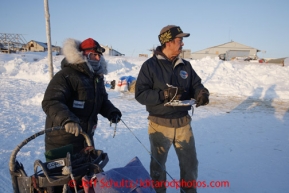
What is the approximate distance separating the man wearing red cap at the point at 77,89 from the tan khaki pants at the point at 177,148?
0.83 metres

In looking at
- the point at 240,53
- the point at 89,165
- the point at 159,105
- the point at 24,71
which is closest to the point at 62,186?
the point at 89,165

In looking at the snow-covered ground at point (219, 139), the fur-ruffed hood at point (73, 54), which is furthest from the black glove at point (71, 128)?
the snow-covered ground at point (219, 139)

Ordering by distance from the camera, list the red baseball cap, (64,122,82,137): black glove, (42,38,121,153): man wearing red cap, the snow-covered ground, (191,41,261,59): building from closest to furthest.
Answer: (64,122,82,137): black glove < (42,38,121,153): man wearing red cap < the red baseball cap < the snow-covered ground < (191,41,261,59): building

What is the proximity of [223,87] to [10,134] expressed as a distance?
11.3 meters

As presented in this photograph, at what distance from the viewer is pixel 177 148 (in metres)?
2.84

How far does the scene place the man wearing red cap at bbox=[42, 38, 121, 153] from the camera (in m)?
2.09

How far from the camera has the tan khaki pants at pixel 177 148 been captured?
9.07 ft

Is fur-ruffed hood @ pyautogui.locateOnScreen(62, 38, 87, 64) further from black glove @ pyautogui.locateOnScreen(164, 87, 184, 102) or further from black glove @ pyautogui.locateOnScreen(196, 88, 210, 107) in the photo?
black glove @ pyautogui.locateOnScreen(196, 88, 210, 107)

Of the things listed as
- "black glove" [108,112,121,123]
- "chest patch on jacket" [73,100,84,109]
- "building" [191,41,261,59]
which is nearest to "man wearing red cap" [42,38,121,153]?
"chest patch on jacket" [73,100,84,109]

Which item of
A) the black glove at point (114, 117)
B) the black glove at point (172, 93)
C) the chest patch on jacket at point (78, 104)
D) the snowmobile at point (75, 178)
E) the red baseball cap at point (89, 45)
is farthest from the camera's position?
the black glove at point (114, 117)

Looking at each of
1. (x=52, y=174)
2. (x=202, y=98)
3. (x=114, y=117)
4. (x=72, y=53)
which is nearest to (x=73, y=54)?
(x=72, y=53)

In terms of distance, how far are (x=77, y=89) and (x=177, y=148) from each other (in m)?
1.46

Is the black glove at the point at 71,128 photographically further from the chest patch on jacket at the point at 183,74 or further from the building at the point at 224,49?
the building at the point at 224,49

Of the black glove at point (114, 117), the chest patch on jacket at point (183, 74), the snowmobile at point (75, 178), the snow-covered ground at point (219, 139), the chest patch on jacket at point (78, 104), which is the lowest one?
the snow-covered ground at point (219, 139)
